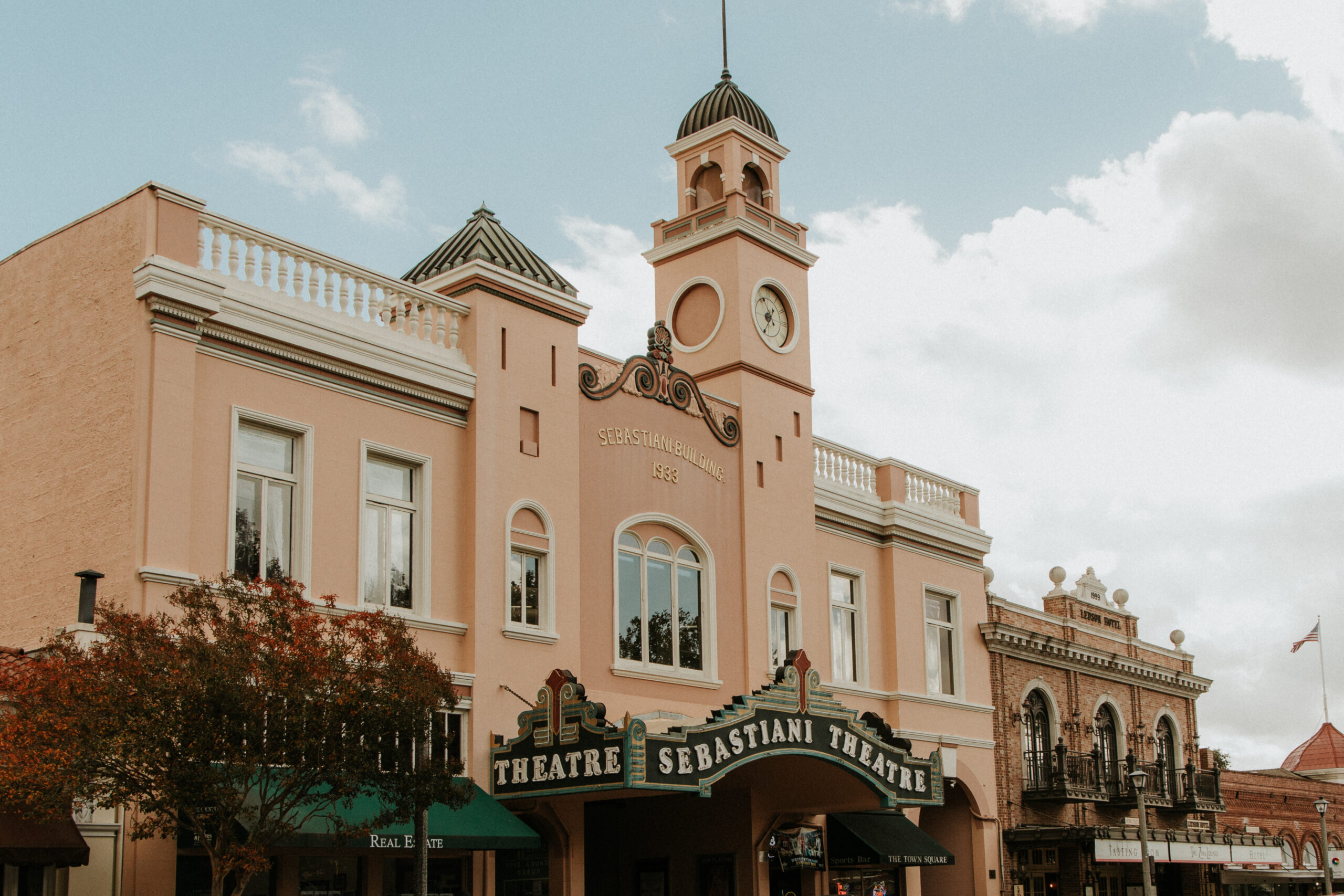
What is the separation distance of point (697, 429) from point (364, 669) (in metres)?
12.0

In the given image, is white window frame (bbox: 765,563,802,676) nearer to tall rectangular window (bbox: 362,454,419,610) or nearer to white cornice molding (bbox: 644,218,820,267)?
white cornice molding (bbox: 644,218,820,267)

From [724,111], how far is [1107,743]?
64.5 feet

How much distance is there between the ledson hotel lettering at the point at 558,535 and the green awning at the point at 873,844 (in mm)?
67

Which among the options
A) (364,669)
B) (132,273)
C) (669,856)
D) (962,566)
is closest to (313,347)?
(132,273)

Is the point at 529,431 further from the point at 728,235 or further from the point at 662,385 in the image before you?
the point at 728,235

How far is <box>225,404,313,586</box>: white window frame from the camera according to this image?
18.7 meters

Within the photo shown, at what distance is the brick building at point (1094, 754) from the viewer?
3331cm

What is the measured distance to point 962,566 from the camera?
3197cm

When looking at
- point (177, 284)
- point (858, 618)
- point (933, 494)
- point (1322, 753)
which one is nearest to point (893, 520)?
point (858, 618)

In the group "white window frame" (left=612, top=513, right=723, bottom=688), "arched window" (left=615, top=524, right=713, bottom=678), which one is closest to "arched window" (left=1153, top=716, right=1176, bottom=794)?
"white window frame" (left=612, top=513, right=723, bottom=688)

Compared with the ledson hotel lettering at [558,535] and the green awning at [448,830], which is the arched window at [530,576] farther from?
the green awning at [448,830]

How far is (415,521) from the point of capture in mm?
20969

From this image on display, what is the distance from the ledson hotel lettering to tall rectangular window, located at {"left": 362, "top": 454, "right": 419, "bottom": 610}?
0.05 metres

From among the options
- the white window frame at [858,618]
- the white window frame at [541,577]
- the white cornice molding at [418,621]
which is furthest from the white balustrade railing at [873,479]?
the white cornice molding at [418,621]
